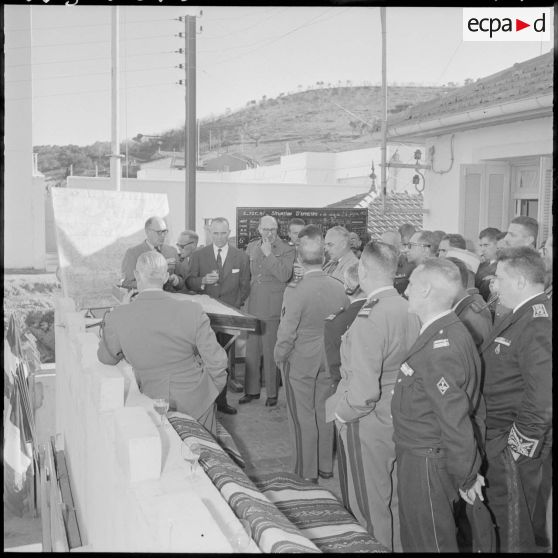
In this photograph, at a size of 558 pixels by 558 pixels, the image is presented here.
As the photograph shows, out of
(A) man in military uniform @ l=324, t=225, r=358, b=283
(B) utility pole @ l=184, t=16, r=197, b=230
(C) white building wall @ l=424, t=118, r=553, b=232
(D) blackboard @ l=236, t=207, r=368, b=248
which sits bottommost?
(A) man in military uniform @ l=324, t=225, r=358, b=283

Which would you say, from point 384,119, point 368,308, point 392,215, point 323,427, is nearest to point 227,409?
point 323,427

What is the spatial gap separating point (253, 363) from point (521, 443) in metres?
3.67

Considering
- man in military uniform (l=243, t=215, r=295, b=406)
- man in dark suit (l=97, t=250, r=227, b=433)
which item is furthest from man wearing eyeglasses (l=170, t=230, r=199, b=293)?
man in dark suit (l=97, t=250, r=227, b=433)

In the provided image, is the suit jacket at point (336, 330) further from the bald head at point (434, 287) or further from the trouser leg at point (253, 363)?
the trouser leg at point (253, 363)

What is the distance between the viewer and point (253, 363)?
6445 mm

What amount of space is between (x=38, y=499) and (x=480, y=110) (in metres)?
7.22

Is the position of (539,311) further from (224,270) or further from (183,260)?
(183,260)

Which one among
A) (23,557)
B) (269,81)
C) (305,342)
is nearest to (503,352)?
(305,342)

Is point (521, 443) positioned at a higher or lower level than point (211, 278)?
lower

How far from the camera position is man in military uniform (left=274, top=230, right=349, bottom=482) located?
14.5 feet

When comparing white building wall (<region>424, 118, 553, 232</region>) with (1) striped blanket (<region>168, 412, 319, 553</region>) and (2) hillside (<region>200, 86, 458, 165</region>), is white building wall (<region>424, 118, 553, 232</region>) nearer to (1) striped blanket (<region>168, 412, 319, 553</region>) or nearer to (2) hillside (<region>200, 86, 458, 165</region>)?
(1) striped blanket (<region>168, 412, 319, 553</region>)

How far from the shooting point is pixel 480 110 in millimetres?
8008

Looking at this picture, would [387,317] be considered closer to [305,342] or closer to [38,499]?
[305,342]

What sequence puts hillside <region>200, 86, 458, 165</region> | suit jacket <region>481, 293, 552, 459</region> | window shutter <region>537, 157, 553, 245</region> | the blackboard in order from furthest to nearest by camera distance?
1. hillside <region>200, 86, 458, 165</region>
2. the blackboard
3. window shutter <region>537, 157, 553, 245</region>
4. suit jacket <region>481, 293, 552, 459</region>
